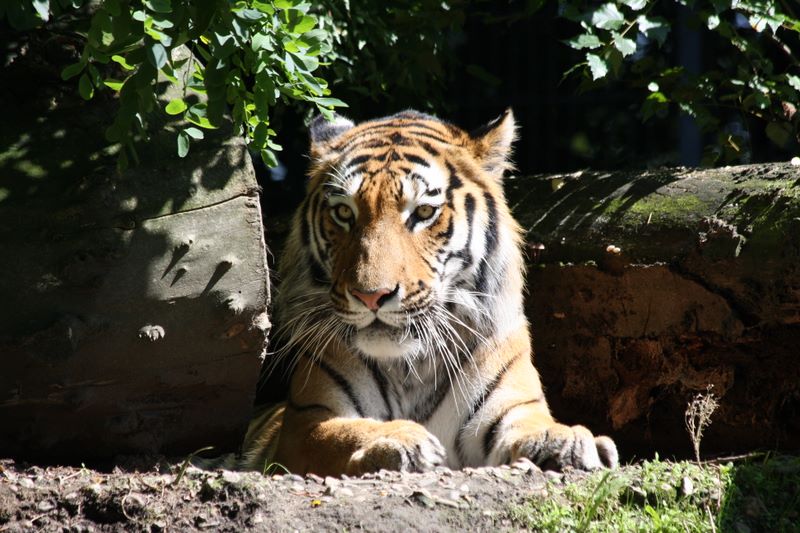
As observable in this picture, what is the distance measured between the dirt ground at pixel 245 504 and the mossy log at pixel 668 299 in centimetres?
159

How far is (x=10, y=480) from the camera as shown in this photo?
9.89 feet

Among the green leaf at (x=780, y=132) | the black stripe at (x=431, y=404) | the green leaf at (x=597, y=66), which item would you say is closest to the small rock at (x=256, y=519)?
the black stripe at (x=431, y=404)

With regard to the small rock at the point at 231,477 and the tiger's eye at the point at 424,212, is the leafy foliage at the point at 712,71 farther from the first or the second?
the small rock at the point at 231,477

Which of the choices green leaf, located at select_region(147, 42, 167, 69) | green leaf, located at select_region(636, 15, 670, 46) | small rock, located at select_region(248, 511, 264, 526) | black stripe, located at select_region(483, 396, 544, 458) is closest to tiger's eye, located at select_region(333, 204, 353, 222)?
black stripe, located at select_region(483, 396, 544, 458)

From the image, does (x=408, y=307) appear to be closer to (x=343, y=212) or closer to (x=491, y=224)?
(x=343, y=212)

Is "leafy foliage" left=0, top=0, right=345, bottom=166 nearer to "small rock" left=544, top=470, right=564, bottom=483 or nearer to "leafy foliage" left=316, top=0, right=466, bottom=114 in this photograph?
"small rock" left=544, top=470, right=564, bottom=483

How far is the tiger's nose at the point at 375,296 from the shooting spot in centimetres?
365

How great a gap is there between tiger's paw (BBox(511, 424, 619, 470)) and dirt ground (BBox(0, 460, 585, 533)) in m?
0.46

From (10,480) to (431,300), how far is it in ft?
5.67

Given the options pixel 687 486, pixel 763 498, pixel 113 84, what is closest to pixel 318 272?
pixel 113 84

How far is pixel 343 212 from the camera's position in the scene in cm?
402

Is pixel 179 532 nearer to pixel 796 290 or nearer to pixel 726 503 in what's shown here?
pixel 726 503

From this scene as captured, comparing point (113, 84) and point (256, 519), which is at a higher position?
point (113, 84)

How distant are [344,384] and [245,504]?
133 cm
